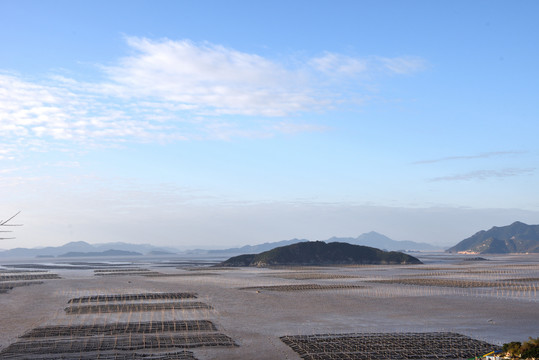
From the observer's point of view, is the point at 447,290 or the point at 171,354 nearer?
the point at 171,354

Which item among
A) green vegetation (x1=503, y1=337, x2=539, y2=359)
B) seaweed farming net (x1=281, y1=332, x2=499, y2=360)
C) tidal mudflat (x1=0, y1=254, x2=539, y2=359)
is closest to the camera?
green vegetation (x1=503, y1=337, x2=539, y2=359)

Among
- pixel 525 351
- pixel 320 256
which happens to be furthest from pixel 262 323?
pixel 320 256

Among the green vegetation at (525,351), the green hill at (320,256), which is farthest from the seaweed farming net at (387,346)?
the green hill at (320,256)

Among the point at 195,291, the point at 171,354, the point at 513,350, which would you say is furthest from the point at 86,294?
the point at 513,350

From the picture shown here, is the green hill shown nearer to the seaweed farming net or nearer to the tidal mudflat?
the tidal mudflat

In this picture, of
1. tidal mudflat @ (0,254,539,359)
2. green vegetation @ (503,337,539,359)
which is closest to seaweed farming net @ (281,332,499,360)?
tidal mudflat @ (0,254,539,359)

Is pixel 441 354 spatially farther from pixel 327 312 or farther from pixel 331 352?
pixel 327 312

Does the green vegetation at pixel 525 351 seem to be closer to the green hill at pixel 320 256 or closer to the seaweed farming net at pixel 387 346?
the seaweed farming net at pixel 387 346

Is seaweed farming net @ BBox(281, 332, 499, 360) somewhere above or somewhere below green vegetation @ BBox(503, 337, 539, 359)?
below
